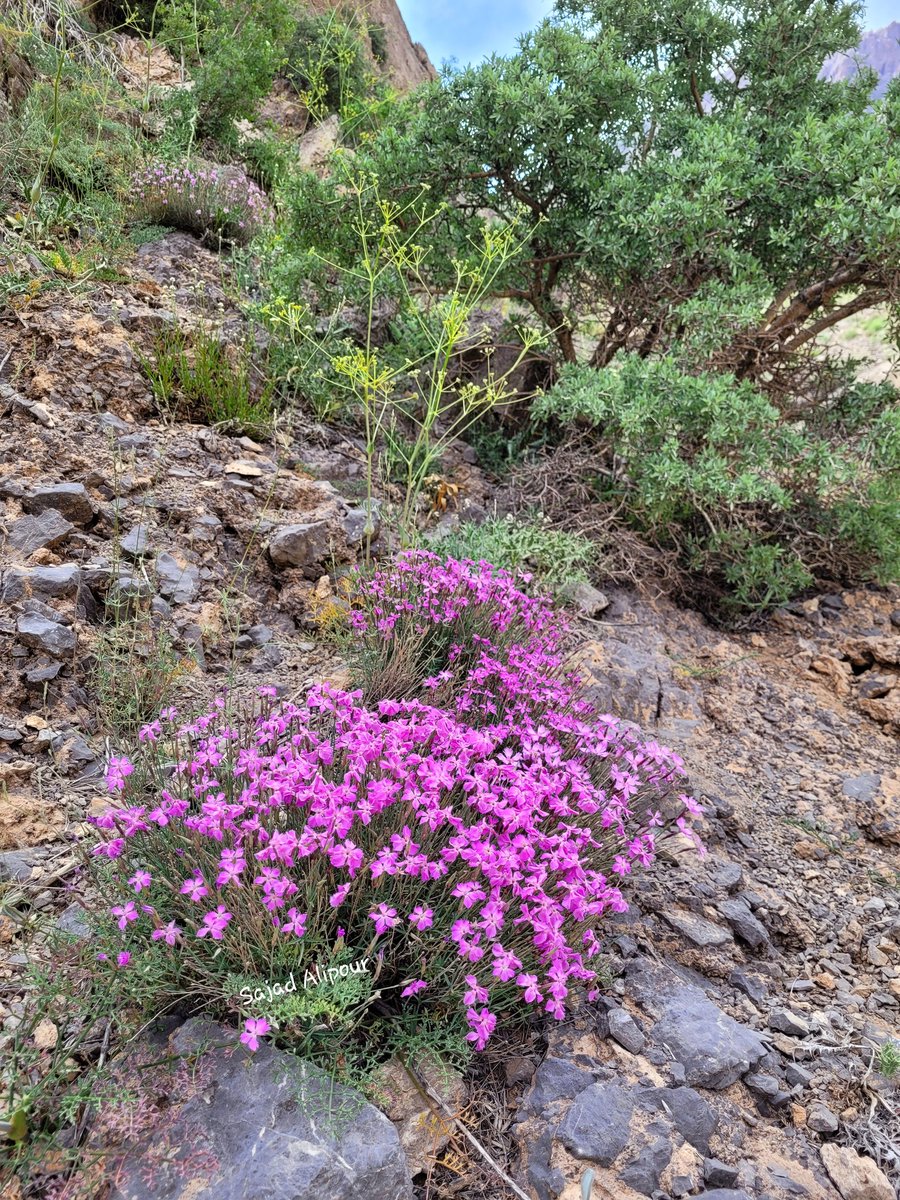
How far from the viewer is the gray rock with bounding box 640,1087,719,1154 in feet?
5.92

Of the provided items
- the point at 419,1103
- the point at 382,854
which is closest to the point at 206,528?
the point at 382,854

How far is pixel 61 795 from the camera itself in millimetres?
2395


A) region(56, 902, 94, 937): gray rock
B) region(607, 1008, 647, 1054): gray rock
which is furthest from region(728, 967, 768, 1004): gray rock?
region(56, 902, 94, 937): gray rock

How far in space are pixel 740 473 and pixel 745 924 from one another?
2.65 metres

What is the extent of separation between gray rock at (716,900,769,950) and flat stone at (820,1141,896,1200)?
0.67 m

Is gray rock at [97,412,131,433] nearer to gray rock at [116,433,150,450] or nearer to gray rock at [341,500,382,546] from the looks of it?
gray rock at [116,433,150,450]

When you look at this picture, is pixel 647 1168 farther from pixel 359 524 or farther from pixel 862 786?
pixel 359 524

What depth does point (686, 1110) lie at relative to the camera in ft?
6.00

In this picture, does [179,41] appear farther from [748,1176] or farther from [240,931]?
[748,1176]

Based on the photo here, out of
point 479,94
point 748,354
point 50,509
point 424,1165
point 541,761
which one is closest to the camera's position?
point 424,1165

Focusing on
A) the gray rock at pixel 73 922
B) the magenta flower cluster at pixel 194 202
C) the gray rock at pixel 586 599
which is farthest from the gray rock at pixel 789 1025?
the magenta flower cluster at pixel 194 202

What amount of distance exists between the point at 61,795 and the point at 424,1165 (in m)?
1.45

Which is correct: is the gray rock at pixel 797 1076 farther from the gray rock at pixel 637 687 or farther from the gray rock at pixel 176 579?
the gray rock at pixel 176 579

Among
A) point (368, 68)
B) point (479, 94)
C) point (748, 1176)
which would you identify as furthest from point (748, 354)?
point (368, 68)
